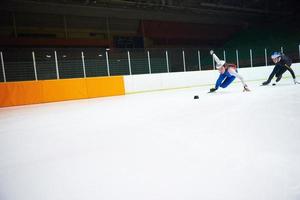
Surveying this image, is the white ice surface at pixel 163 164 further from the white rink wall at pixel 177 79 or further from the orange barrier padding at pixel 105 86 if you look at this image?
the white rink wall at pixel 177 79

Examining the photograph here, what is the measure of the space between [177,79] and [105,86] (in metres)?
3.35

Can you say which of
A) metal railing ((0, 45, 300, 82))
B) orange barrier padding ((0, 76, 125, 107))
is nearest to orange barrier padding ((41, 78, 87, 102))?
orange barrier padding ((0, 76, 125, 107))

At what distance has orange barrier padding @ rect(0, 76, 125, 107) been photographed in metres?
7.66

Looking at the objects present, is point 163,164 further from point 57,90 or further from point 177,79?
point 177,79

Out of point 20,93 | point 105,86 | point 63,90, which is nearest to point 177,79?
point 105,86

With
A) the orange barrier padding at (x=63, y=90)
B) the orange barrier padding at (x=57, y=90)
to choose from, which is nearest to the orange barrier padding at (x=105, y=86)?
the orange barrier padding at (x=57, y=90)

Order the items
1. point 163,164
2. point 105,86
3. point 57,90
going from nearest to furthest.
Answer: point 163,164 < point 57,90 < point 105,86

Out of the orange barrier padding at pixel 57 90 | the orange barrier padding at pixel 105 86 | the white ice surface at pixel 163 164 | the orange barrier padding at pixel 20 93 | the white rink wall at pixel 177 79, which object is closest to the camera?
the white ice surface at pixel 163 164

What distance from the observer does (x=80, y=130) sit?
2.51m

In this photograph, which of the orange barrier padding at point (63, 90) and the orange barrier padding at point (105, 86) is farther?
the orange barrier padding at point (105, 86)

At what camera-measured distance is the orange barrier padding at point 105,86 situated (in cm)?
898

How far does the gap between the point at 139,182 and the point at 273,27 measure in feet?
94.4

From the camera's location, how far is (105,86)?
9.26 m

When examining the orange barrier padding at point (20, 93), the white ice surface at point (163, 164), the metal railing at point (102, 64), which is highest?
the metal railing at point (102, 64)
